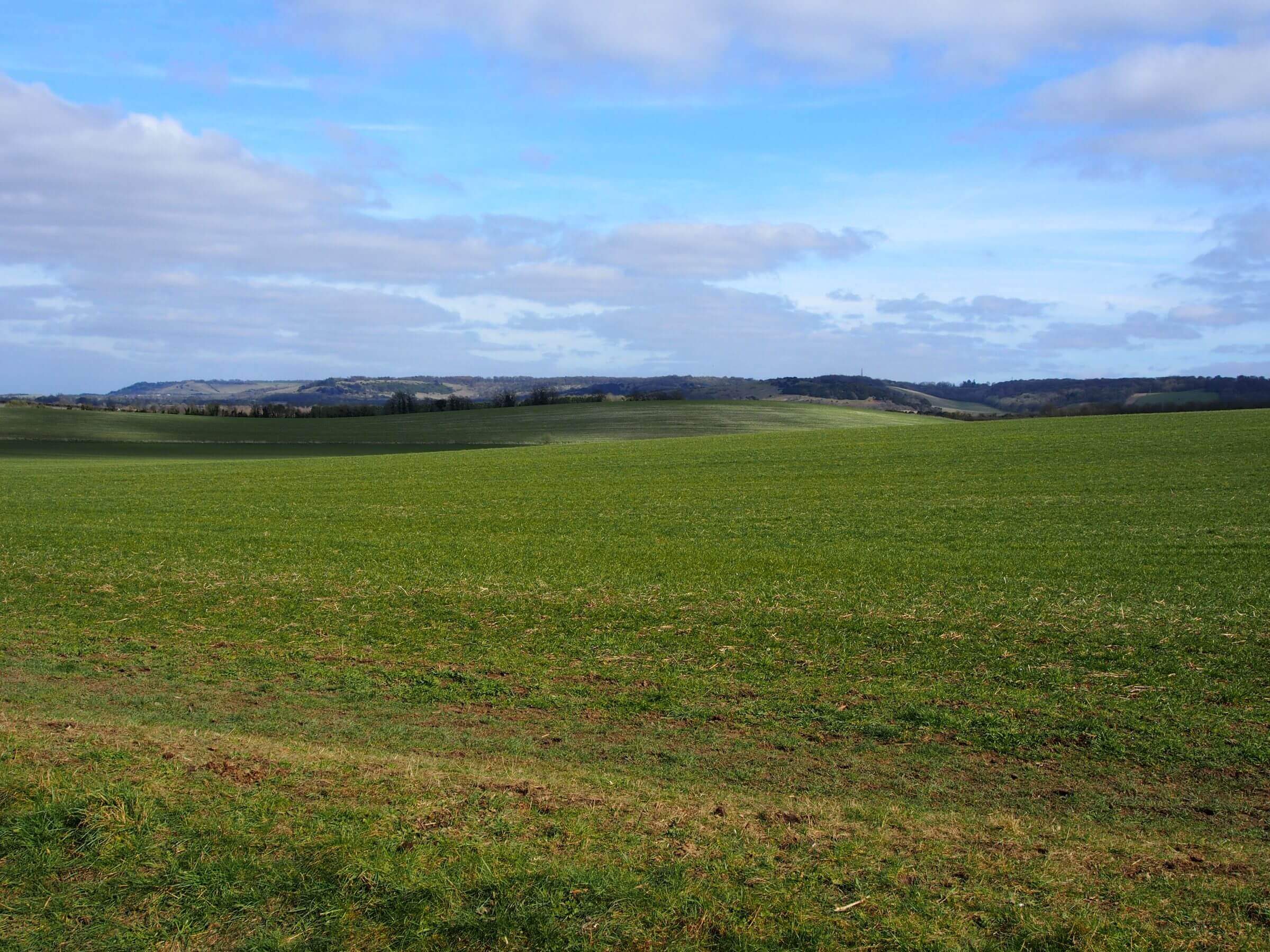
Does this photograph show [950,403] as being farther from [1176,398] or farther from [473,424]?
[473,424]

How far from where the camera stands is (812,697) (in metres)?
10.6

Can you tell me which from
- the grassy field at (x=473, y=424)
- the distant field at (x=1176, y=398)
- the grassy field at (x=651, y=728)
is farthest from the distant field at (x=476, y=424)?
the grassy field at (x=651, y=728)

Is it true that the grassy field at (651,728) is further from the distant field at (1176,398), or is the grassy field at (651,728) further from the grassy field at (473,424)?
the distant field at (1176,398)

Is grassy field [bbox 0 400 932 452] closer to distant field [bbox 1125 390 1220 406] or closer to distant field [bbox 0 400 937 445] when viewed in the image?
distant field [bbox 0 400 937 445]

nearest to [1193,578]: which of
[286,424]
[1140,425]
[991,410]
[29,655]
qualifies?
[29,655]

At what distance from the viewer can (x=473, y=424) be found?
81.1m

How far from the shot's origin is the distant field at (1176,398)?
87.2 metres

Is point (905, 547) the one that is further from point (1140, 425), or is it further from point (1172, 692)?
point (1140, 425)

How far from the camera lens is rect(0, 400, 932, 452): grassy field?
72562mm

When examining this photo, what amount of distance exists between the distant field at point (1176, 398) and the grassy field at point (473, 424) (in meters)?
23.8

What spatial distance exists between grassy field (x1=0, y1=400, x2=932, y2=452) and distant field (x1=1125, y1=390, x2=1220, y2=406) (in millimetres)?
23791

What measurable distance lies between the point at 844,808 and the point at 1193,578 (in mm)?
11724

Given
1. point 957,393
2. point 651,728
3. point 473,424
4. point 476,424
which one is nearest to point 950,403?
point 957,393

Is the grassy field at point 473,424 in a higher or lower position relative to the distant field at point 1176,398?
lower
